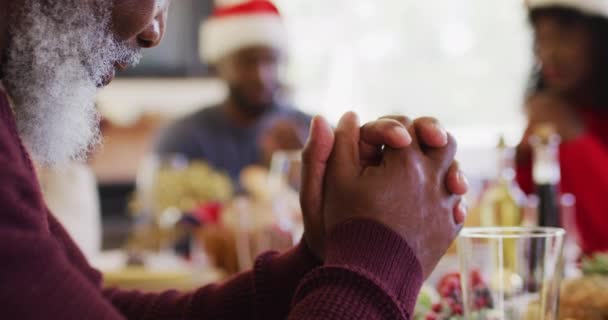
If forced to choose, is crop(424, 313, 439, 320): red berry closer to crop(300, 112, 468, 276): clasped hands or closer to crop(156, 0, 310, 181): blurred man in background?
crop(300, 112, 468, 276): clasped hands

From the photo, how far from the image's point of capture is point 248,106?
11.9 feet

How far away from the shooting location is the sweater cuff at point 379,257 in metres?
0.59

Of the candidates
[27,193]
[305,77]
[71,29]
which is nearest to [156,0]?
[71,29]

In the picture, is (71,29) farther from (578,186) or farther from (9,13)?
(578,186)

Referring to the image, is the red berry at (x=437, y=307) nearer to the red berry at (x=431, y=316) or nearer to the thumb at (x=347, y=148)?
the red berry at (x=431, y=316)

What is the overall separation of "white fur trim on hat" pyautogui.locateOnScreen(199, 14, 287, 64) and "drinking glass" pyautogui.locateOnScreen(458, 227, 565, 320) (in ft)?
9.75

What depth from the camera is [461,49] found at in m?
4.45

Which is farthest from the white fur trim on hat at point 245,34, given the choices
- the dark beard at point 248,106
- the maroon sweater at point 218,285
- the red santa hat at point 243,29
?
the maroon sweater at point 218,285

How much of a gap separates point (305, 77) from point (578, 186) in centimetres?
311

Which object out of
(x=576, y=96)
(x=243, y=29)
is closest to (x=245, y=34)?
(x=243, y=29)

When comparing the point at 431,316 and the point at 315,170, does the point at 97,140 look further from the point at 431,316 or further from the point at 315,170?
the point at 431,316

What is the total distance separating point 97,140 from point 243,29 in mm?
2891

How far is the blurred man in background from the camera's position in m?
3.50

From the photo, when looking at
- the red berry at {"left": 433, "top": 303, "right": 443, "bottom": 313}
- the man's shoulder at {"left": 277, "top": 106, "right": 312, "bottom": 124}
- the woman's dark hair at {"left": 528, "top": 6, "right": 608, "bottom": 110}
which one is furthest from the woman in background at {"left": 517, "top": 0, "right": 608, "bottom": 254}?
the man's shoulder at {"left": 277, "top": 106, "right": 312, "bottom": 124}
